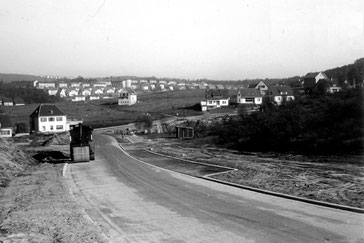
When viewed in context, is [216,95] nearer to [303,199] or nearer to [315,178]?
[315,178]

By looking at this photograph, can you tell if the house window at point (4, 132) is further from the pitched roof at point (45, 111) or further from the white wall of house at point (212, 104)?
the white wall of house at point (212, 104)

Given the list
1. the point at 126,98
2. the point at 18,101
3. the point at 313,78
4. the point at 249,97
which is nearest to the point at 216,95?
the point at 249,97

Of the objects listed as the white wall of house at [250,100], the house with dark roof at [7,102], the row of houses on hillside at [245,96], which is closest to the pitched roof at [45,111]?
the row of houses on hillside at [245,96]

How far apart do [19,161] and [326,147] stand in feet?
79.8

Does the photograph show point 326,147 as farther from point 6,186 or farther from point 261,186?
point 6,186

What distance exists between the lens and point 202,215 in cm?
1258

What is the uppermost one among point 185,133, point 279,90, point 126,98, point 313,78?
point 313,78

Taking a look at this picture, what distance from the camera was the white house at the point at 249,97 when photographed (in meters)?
93.2

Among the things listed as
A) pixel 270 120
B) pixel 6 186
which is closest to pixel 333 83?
pixel 270 120

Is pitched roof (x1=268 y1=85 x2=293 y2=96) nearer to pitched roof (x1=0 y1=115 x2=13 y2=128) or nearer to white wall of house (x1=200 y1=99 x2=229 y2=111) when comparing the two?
white wall of house (x1=200 y1=99 x2=229 y2=111)

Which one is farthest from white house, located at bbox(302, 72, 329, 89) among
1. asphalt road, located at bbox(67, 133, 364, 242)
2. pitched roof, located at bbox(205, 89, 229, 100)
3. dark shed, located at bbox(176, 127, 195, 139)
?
asphalt road, located at bbox(67, 133, 364, 242)

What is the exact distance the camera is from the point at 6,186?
1959 cm

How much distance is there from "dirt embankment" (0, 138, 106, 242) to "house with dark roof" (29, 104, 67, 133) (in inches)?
2007

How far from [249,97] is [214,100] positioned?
349 inches
